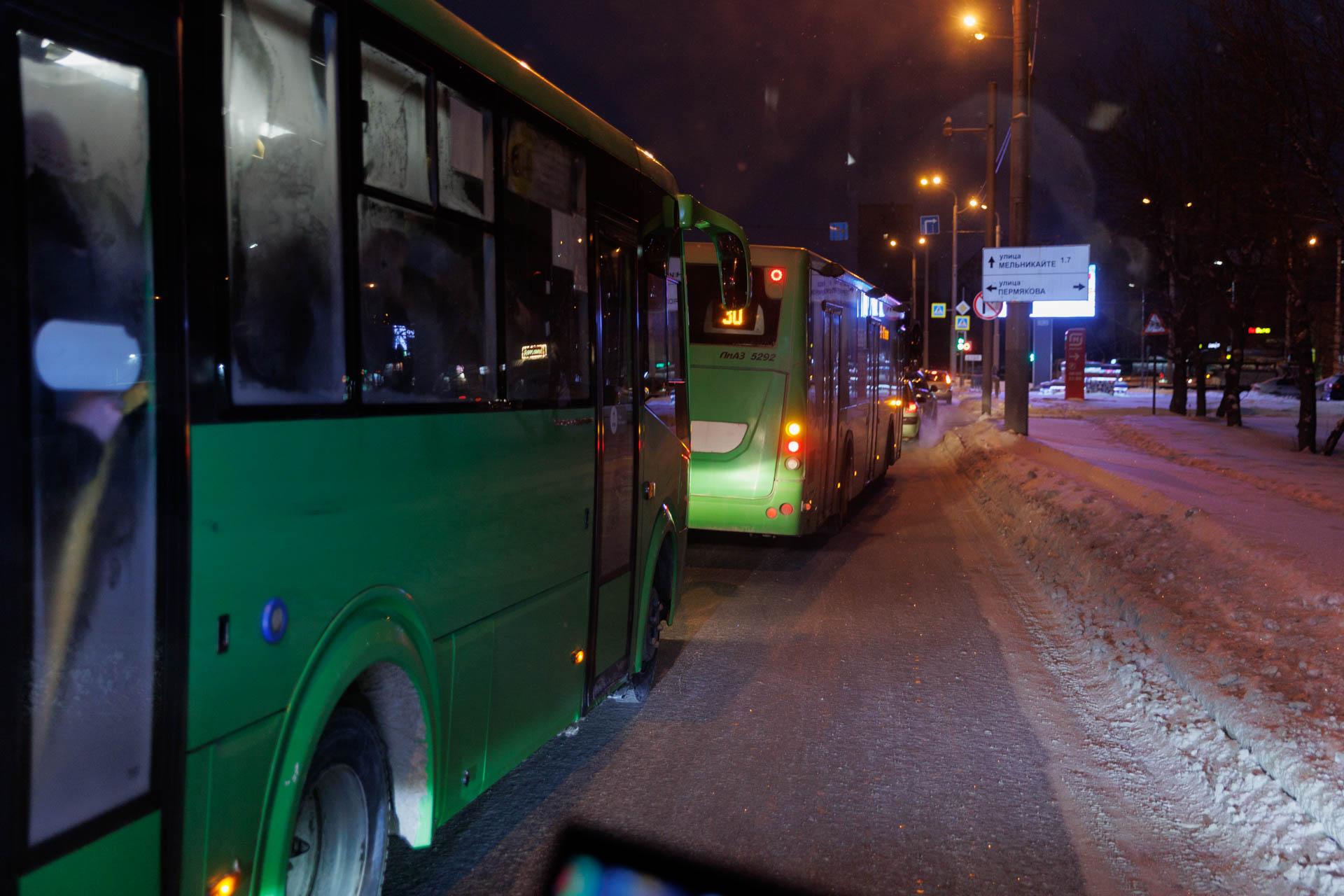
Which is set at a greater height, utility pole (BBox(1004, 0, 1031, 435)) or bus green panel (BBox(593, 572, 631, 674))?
utility pole (BBox(1004, 0, 1031, 435))

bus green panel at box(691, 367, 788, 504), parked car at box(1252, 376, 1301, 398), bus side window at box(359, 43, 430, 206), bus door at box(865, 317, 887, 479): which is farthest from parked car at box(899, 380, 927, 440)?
parked car at box(1252, 376, 1301, 398)

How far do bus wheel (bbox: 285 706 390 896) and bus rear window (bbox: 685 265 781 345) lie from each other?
8.03 metres

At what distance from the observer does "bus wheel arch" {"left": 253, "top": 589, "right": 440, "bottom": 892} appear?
2.90 meters

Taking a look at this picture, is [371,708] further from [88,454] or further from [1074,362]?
[1074,362]

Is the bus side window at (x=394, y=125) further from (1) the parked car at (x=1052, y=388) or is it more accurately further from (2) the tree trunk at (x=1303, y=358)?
(1) the parked car at (x=1052, y=388)

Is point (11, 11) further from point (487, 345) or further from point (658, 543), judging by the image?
point (658, 543)

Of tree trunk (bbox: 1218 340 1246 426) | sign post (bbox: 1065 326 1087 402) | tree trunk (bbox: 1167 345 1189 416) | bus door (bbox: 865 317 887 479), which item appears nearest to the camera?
bus door (bbox: 865 317 887 479)

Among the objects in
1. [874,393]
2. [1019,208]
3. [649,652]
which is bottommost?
[649,652]

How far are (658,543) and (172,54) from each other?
14.9 ft

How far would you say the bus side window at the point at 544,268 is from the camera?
447 cm

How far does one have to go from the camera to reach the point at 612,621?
19.2ft

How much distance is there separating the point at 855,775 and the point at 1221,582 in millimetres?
4547

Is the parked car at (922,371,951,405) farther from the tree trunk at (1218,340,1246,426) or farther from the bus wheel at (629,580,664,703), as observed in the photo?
the bus wheel at (629,580,664,703)

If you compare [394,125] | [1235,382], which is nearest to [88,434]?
[394,125]
